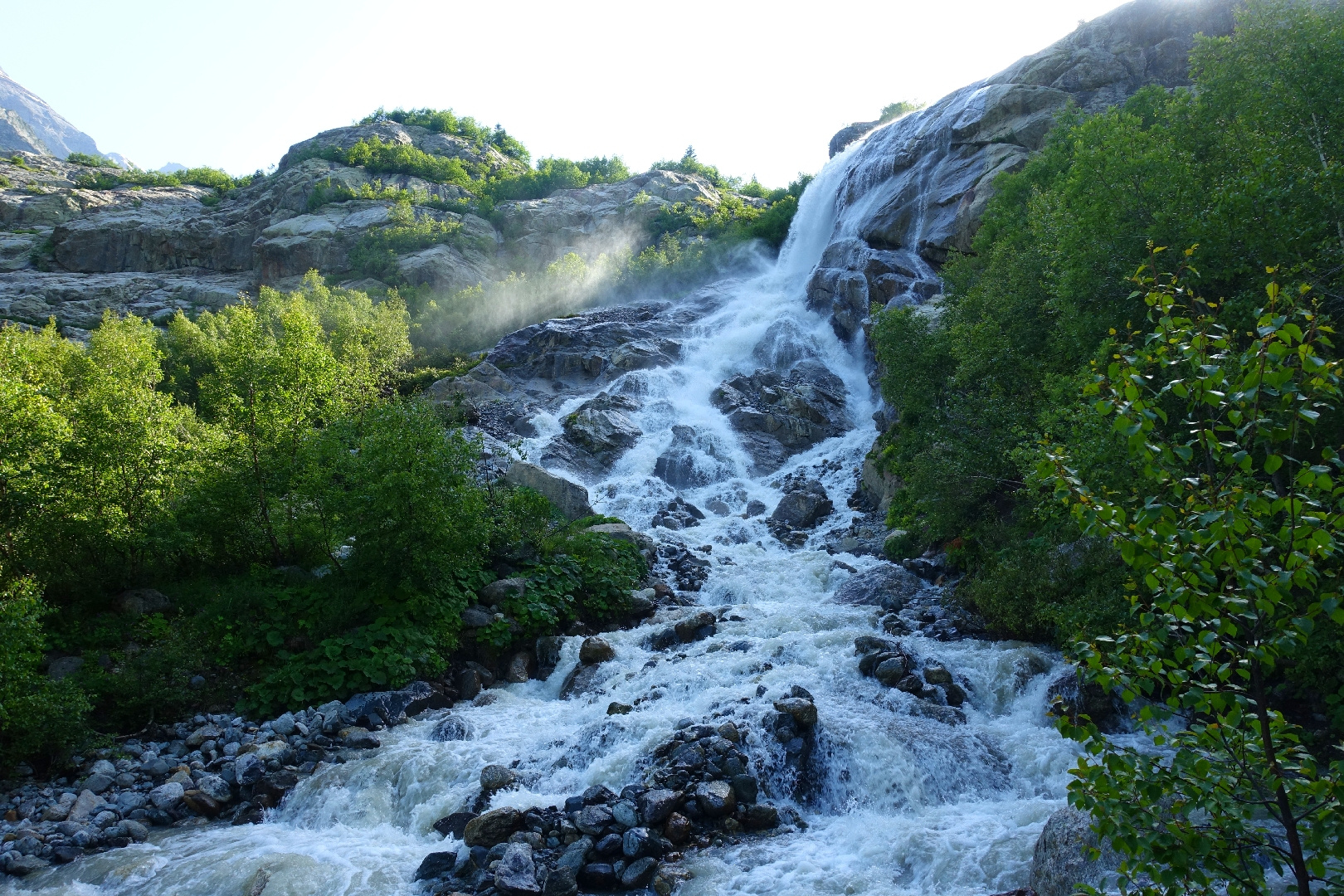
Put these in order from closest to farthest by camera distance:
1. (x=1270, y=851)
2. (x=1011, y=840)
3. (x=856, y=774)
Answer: (x=1270, y=851), (x=1011, y=840), (x=856, y=774)

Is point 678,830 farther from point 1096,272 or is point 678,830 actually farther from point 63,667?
point 1096,272

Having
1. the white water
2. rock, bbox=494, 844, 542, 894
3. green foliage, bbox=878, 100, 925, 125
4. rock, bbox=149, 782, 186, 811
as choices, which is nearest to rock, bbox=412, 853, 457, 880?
the white water

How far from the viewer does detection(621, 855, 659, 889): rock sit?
9008mm

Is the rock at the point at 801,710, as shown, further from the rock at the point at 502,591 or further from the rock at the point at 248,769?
the rock at the point at 248,769

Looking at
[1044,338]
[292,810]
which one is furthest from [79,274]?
[1044,338]

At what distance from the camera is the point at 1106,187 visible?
15.4 m

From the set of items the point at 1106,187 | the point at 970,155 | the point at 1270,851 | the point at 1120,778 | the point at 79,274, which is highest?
the point at 79,274

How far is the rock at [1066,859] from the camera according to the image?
736cm

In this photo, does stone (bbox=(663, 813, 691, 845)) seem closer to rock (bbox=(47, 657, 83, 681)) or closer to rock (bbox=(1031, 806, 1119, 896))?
rock (bbox=(1031, 806, 1119, 896))

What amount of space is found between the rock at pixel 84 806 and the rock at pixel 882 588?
14876 millimetres

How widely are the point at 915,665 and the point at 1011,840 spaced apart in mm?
4702

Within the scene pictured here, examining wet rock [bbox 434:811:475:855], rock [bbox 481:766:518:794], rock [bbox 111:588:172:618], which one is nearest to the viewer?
wet rock [bbox 434:811:475:855]

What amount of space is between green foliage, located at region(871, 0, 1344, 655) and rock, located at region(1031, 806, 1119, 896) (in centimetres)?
350

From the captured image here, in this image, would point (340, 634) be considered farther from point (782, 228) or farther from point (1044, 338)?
point (782, 228)
